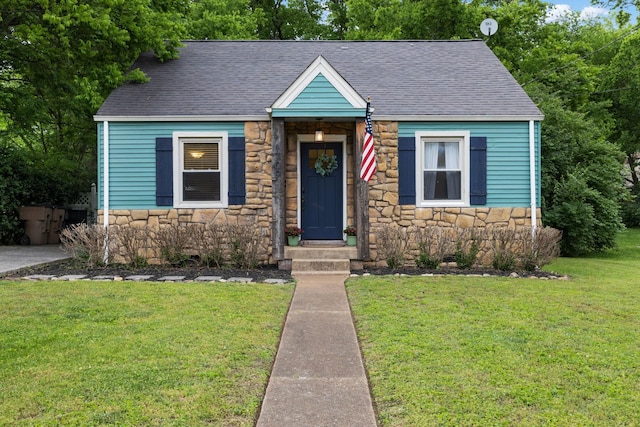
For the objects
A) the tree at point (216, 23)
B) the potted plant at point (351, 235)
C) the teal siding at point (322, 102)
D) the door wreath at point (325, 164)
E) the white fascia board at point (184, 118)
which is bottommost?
the potted plant at point (351, 235)

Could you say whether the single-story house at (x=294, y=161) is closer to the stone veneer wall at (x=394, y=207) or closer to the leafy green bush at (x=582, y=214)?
the stone veneer wall at (x=394, y=207)

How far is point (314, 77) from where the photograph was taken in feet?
28.2

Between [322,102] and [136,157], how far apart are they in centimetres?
380

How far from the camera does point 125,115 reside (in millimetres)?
9148

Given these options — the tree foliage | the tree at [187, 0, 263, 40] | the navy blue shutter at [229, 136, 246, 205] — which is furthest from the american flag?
the tree at [187, 0, 263, 40]

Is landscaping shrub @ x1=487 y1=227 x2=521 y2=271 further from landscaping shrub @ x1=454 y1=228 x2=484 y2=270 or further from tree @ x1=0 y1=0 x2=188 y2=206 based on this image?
tree @ x1=0 y1=0 x2=188 y2=206

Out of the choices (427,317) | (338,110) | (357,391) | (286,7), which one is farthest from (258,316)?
(286,7)

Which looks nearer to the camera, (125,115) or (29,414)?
(29,414)

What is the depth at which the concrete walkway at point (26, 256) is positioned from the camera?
8.25 metres

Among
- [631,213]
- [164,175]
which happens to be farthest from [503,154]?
[631,213]

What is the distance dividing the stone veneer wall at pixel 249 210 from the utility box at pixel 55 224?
4.82 meters

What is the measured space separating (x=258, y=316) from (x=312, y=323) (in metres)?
0.58

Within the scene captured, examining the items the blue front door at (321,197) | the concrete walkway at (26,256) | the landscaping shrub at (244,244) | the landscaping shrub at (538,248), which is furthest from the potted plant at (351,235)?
the concrete walkway at (26,256)

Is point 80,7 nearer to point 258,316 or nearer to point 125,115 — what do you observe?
point 125,115
